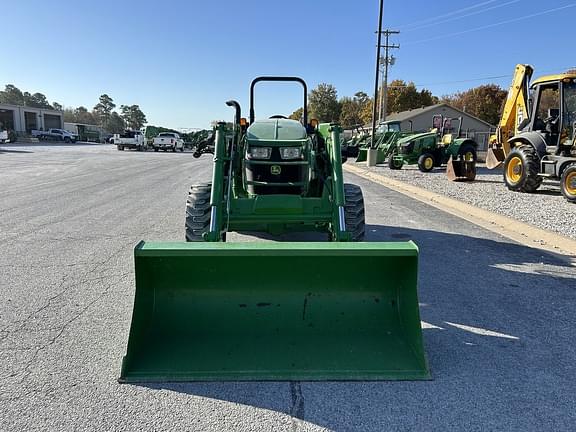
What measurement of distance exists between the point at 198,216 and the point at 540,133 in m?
10.5

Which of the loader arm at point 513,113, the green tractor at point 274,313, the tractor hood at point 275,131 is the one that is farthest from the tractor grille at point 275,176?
the loader arm at point 513,113

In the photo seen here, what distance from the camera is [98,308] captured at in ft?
12.7

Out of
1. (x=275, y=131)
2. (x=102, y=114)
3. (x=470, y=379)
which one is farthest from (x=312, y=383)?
(x=102, y=114)

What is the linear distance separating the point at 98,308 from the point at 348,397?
7.96ft

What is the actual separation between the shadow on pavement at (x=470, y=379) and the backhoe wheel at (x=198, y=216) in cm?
234

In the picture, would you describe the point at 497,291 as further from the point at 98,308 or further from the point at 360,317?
the point at 98,308

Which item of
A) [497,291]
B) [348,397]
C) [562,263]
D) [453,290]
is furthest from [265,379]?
[562,263]

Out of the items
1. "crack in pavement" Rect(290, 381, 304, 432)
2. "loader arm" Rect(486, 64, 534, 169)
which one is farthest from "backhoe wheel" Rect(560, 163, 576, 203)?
"crack in pavement" Rect(290, 381, 304, 432)

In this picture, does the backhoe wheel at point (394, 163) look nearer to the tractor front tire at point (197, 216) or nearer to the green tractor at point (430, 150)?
the green tractor at point (430, 150)

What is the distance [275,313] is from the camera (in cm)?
316

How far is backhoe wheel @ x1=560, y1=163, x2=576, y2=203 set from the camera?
32.7 feet

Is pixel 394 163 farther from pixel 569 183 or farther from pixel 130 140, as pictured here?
pixel 130 140

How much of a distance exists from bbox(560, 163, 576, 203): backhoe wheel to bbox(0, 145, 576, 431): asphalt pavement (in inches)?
190

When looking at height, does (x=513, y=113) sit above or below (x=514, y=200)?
above
